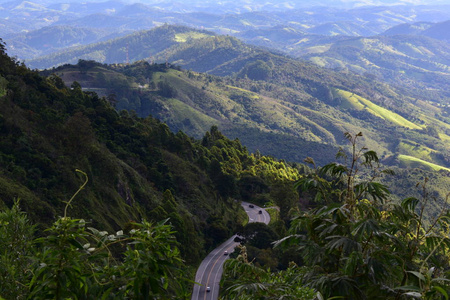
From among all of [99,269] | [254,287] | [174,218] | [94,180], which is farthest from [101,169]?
[99,269]

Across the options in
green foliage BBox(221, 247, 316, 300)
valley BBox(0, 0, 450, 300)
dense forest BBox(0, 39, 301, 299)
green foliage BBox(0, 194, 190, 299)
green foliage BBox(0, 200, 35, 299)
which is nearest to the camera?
green foliage BBox(0, 194, 190, 299)

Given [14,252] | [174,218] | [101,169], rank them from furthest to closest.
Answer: [174,218] < [101,169] < [14,252]

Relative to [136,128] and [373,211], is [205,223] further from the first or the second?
[373,211]

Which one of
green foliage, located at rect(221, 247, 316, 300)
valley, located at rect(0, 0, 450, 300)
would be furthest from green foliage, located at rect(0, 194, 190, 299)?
green foliage, located at rect(221, 247, 316, 300)

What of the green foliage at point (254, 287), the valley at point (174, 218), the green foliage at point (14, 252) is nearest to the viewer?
the valley at point (174, 218)

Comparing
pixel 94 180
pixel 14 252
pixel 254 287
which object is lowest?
pixel 94 180

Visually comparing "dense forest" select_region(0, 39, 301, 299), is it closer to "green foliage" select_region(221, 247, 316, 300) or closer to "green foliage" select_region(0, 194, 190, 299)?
"green foliage" select_region(0, 194, 190, 299)

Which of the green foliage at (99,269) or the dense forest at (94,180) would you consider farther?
the dense forest at (94,180)

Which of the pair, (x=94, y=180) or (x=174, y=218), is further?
(x=174, y=218)

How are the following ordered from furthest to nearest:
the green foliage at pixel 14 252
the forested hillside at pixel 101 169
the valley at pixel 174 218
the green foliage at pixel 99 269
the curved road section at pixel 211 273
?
1. the curved road section at pixel 211 273
2. the forested hillside at pixel 101 169
3. the green foliage at pixel 14 252
4. the valley at pixel 174 218
5. the green foliage at pixel 99 269

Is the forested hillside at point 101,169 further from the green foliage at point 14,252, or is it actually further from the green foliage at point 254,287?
the green foliage at point 254,287

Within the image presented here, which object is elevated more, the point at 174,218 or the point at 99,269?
the point at 99,269

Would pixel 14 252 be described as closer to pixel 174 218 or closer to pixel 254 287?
pixel 254 287

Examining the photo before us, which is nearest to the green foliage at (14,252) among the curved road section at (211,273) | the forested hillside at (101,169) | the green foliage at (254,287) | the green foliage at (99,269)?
the green foliage at (99,269)
